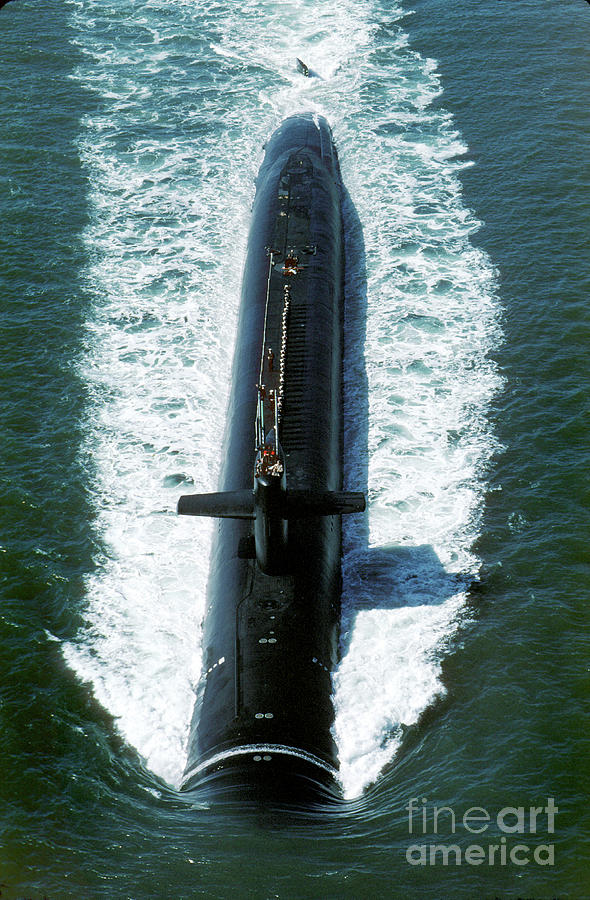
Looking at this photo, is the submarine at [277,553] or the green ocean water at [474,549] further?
the submarine at [277,553]

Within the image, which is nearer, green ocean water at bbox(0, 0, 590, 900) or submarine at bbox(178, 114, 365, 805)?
green ocean water at bbox(0, 0, 590, 900)

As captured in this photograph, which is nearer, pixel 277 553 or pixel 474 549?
pixel 277 553

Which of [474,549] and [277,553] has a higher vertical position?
[277,553]

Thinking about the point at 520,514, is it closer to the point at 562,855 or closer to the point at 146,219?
the point at 562,855
